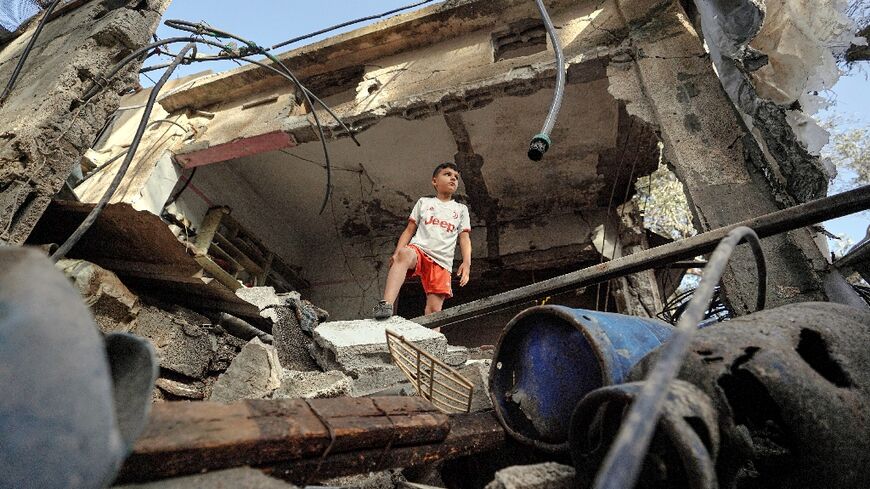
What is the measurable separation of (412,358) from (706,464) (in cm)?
163

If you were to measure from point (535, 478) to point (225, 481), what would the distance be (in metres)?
0.83

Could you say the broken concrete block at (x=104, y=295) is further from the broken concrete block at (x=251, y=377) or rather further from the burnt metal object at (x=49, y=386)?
the burnt metal object at (x=49, y=386)

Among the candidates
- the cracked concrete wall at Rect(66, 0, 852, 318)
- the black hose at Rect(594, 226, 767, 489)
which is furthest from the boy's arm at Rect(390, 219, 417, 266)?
the black hose at Rect(594, 226, 767, 489)

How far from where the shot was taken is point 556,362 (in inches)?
65.6

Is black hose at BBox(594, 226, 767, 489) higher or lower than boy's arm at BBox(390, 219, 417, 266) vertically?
lower

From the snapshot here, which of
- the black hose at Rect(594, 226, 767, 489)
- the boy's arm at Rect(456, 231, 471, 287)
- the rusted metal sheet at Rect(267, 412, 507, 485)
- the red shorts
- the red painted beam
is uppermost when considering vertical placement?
the red painted beam

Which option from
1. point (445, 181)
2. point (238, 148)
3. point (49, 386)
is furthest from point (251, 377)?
point (238, 148)

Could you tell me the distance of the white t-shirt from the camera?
3916 mm

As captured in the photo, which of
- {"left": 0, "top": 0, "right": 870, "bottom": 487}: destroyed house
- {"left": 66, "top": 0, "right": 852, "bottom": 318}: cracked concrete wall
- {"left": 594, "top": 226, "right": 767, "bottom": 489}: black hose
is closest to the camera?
{"left": 594, "top": 226, "right": 767, "bottom": 489}: black hose

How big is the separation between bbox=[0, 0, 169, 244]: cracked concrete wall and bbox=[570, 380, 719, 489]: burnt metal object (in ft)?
13.4

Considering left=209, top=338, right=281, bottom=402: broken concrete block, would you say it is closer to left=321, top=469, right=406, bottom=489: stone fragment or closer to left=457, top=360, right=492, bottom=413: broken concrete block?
left=321, top=469, right=406, bottom=489: stone fragment

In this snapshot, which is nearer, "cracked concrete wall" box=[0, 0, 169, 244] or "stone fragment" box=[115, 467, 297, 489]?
"stone fragment" box=[115, 467, 297, 489]

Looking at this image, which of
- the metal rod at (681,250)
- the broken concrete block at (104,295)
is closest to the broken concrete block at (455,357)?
the metal rod at (681,250)

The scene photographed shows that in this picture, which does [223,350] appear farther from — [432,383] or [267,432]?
[267,432]
